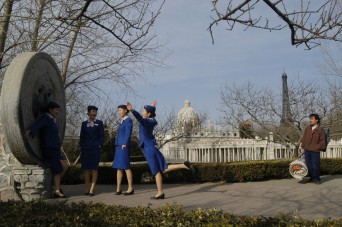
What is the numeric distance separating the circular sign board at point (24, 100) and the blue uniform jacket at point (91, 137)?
3.26ft

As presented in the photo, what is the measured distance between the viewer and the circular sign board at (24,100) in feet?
22.9

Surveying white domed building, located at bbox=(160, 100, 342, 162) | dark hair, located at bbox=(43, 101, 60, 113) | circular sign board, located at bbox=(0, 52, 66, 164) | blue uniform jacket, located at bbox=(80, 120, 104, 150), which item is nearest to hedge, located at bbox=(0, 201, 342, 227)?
circular sign board, located at bbox=(0, 52, 66, 164)

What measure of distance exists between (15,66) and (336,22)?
17.3ft

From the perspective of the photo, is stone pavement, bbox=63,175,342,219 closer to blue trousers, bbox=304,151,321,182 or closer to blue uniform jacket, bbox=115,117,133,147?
blue trousers, bbox=304,151,321,182

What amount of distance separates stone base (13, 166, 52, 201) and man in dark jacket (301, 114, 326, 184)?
5.83m

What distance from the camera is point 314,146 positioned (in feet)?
32.7

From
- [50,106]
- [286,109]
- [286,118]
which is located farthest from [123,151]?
[286,109]

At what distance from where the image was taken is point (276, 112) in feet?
55.9

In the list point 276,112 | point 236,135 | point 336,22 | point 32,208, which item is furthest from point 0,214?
point 236,135

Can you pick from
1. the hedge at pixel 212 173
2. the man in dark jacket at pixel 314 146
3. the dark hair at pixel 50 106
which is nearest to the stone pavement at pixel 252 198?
the man in dark jacket at pixel 314 146

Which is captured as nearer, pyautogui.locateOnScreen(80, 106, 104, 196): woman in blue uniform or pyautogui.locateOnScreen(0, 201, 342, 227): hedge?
pyautogui.locateOnScreen(0, 201, 342, 227): hedge

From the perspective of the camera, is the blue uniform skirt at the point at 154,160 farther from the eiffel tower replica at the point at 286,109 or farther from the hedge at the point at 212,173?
the eiffel tower replica at the point at 286,109

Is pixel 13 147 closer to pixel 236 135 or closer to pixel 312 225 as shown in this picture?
pixel 312 225

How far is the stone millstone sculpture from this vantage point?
7.00 m
